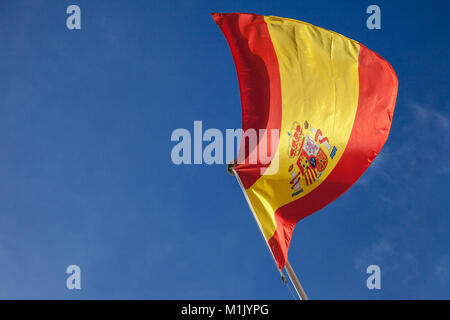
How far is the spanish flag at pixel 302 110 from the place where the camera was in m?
9.52

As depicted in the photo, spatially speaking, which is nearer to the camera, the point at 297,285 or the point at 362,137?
the point at 297,285

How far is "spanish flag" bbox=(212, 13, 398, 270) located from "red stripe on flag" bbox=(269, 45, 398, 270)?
3 centimetres

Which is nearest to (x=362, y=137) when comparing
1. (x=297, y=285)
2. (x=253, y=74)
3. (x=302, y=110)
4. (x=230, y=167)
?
(x=302, y=110)

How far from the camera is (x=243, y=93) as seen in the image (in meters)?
9.46

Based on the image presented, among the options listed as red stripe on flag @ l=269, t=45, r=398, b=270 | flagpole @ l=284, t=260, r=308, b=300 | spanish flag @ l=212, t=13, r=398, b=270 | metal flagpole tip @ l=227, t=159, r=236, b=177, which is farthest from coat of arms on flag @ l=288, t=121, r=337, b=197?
flagpole @ l=284, t=260, r=308, b=300

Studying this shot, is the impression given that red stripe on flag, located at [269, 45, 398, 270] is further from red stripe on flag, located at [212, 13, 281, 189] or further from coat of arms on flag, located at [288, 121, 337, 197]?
red stripe on flag, located at [212, 13, 281, 189]

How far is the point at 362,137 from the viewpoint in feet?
38.1

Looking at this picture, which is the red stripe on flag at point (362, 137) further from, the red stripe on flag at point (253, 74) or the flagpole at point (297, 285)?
the red stripe on flag at point (253, 74)

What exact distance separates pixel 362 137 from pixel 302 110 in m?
2.21

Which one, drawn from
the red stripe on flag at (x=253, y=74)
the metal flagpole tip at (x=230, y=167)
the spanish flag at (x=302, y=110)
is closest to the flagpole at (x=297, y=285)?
the spanish flag at (x=302, y=110)

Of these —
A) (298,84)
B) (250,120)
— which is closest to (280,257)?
(250,120)

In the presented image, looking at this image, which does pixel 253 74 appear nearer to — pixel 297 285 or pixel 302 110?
pixel 302 110
